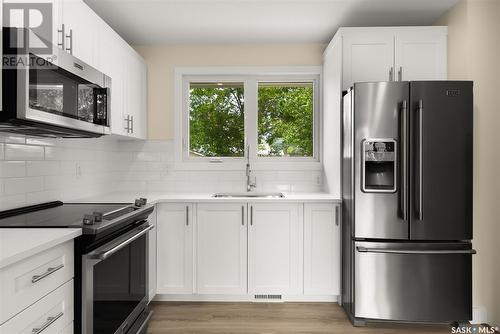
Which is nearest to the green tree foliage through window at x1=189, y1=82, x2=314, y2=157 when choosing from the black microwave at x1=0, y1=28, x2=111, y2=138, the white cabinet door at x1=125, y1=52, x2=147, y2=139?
the white cabinet door at x1=125, y1=52, x2=147, y2=139

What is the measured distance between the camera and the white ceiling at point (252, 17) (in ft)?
9.11

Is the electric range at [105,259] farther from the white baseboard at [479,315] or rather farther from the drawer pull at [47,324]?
the white baseboard at [479,315]

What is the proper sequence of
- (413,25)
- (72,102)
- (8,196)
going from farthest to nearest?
1. (413,25)
2. (8,196)
3. (72,102)

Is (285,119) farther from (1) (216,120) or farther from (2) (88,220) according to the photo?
(2) (88,220)

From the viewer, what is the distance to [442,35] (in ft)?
9.65

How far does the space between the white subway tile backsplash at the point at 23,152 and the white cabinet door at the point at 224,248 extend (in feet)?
4.13

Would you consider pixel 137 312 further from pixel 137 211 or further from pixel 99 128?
pixel 99 128

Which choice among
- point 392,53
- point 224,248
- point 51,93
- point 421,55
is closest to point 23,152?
point 51,93

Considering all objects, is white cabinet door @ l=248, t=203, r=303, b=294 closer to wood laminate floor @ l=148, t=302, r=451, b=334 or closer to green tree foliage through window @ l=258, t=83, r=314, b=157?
wood laminate floor @ l=148, t=302, r=451, b=334

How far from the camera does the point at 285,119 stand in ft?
12.4

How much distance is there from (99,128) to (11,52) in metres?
0.76

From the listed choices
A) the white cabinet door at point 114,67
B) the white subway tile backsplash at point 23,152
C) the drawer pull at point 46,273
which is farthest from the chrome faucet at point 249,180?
the drawer pull at point 46,273

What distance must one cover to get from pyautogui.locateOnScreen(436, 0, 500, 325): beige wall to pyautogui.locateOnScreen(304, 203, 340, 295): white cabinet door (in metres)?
A: 1.02

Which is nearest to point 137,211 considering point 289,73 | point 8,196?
point 8,196
